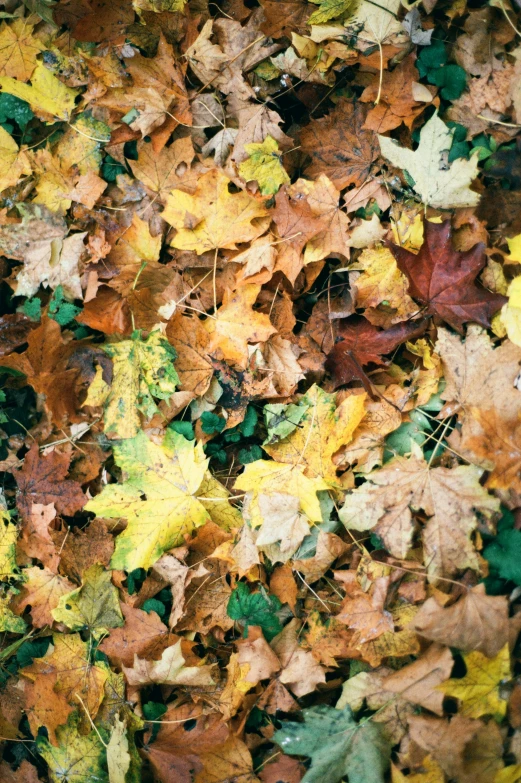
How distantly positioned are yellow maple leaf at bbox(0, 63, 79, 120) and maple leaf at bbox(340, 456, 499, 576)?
4.88 feet

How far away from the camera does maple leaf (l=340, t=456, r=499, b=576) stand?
1.30 m

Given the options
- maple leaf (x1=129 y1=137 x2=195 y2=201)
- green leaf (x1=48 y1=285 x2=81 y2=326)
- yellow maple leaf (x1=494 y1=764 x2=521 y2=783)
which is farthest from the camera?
green leaf (x1=48 y1=285 x2=81 y2=326)

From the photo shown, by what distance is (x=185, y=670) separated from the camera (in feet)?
4.93

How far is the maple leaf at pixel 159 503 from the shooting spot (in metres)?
1.55

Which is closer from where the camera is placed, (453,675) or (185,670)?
(453,675)

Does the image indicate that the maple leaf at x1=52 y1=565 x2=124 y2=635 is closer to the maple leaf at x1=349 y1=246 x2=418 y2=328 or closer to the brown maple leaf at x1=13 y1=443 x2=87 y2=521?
the brown maple leaf at x1=13 y1=443 x2=87 y2=521

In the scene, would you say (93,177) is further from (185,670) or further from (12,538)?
(185,670)

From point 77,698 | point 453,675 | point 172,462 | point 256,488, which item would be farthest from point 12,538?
point 453,675

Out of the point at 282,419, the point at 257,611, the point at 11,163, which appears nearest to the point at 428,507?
the point at 282,419

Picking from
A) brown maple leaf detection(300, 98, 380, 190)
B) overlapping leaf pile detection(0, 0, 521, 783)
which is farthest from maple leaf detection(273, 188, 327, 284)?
brown maple leaf detection(300, 98, 380, 190)

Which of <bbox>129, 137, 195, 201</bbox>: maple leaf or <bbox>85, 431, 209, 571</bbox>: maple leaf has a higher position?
<bbox>129, 137, 195, 201</bbox>: maple leaf

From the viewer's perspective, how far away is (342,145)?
5.07ft

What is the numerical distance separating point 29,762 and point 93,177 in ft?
6.02

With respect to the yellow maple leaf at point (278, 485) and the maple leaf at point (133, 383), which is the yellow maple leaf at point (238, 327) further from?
the yellow maple leaf at point (278, 485)
